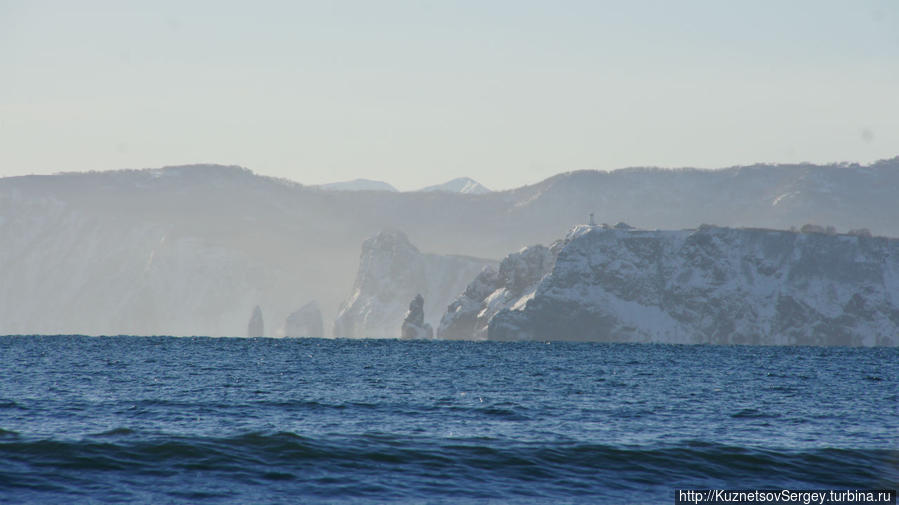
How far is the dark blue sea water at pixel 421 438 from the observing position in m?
34.0

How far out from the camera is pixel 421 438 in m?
44.1

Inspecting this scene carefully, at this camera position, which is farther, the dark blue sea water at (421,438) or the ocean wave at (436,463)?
the ocean wave at (436,463)

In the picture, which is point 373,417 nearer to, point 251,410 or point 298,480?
point 251,410

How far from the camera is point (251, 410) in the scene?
54.0 m

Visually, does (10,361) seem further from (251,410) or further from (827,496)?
(827,496)

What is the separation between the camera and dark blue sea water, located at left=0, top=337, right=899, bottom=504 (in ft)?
112

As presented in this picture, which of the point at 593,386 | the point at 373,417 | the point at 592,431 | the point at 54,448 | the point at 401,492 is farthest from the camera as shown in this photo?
the point at 593,386

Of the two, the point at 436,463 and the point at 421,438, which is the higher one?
the point at 421,438

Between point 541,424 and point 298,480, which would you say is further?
point 541,424

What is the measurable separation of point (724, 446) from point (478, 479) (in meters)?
13.5

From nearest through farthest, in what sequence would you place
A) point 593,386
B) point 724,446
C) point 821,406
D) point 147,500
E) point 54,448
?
point 147,500 < point 54,448 < point 724,446 < point 821,406 < point 593,386

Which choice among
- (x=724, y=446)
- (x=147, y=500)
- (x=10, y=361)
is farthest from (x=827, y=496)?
(x=10, y=361)

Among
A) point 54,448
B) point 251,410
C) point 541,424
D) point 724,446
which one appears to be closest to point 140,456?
point 54,448

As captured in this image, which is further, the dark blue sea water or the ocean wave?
the ocean wave
